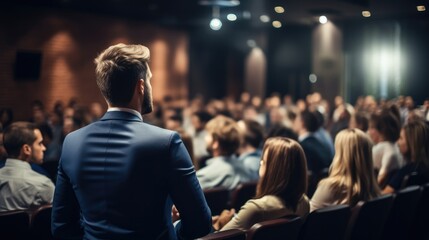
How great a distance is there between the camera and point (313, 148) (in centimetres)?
623

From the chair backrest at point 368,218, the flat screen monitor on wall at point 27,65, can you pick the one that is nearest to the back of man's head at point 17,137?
the chair backrest at point 368,218

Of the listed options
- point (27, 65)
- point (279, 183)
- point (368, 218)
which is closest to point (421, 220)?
Answer: point (368, 218)

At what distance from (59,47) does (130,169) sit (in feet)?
37.9

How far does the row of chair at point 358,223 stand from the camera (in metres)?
2.77

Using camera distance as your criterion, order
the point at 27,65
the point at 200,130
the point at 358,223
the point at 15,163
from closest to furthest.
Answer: the point at 358,223, the point at 15,163, the point at 200,130, the point at 27,65

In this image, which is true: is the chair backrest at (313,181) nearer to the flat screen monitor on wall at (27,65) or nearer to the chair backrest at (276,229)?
the chair backrest at (276,229)

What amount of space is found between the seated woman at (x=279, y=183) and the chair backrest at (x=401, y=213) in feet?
3.63

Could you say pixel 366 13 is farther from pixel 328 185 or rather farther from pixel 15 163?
pixel 15 163

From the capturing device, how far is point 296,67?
61.2ft

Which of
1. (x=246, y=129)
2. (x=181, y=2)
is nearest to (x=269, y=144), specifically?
(x=246, y=129)

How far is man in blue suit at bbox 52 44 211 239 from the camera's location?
195 cm

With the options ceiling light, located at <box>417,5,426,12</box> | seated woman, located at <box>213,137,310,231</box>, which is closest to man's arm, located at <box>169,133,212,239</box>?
seated woman, located at <box>213,137,310,231</box>

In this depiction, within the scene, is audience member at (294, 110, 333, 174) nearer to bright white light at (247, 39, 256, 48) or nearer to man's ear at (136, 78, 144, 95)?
man's ear at (136, 78, 144, 95)

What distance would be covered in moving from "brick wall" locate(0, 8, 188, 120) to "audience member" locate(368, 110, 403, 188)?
8.39 m
